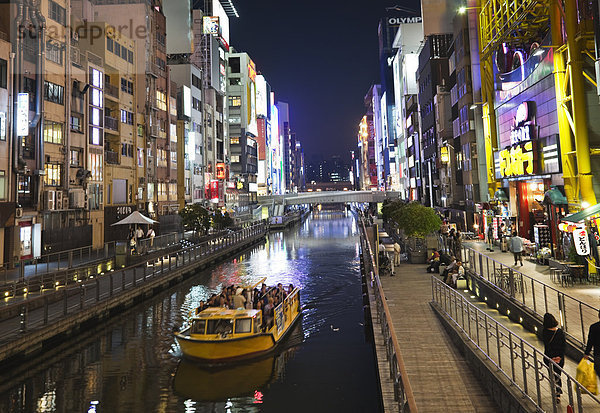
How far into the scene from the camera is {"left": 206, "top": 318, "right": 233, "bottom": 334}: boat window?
18.1 meters

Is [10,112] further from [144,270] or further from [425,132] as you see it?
[425,132]

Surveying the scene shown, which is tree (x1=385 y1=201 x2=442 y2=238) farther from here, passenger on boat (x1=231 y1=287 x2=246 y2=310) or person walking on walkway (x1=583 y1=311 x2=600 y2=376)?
person walking on walkway (x1=583 y1=311 x2=600 y2=376)

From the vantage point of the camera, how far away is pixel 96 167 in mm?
42844

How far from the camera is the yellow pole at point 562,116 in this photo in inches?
904

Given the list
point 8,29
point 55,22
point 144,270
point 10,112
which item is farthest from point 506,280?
point 55,22

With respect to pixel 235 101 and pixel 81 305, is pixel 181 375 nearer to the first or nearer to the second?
pixel 81 305

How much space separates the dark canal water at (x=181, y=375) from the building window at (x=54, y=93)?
66.2 ft

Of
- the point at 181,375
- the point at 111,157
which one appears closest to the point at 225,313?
the point at 181,375

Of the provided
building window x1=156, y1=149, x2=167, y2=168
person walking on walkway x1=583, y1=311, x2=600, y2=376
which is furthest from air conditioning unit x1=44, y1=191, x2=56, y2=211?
person walking on walkway x1=583, y1=311, x2=600, y2=376

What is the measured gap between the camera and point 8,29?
3095 cm

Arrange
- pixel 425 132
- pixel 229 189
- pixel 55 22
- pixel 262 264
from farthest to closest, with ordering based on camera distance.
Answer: pixel 229 189
pixel 425 132
pixel 262 264
pixel 55 22

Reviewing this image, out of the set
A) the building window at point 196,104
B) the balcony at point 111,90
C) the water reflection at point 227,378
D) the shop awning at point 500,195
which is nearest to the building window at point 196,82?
the building window at point 196,104

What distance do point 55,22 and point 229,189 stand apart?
58.4m

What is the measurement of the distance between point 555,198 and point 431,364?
53.4 ft
